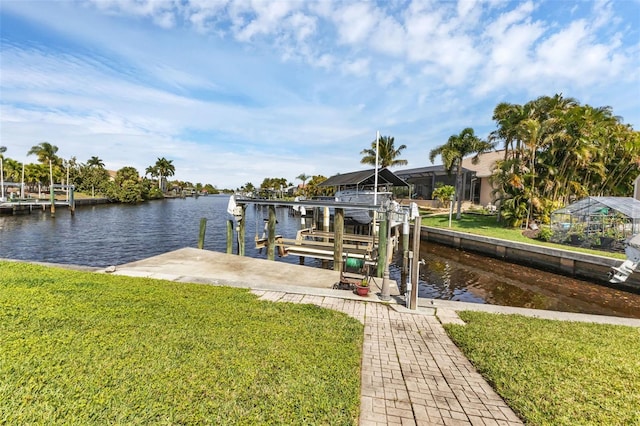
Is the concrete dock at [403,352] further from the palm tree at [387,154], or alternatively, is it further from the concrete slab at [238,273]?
the palm tree at [387,154]

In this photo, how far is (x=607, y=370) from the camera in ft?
14.2

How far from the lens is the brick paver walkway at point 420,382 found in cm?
343

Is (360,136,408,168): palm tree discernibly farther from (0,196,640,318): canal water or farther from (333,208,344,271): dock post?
(333,208,344,271): dock post

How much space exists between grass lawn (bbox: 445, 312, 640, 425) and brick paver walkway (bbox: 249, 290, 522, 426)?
24 centimetres

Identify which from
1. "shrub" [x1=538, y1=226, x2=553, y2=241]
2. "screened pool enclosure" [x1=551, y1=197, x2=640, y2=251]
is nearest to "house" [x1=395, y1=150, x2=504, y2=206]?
"shrub" [x1=538, y1=226, x2=553, y2=241]

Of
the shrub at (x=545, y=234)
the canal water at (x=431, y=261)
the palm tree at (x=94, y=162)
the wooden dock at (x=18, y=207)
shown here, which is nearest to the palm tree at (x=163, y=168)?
the palm tree at (x=94, y=162)

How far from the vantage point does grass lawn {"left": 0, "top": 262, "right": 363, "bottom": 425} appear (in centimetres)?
314

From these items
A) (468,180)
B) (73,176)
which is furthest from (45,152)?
(468,180)

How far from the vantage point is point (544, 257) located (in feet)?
51.8

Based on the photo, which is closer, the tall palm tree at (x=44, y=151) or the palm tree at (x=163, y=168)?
the tall palm tree at (x=44, y=151)

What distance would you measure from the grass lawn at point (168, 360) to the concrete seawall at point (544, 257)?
45.9 ft

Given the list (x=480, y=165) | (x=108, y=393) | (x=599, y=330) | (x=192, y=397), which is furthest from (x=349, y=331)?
(x=480, y=165)

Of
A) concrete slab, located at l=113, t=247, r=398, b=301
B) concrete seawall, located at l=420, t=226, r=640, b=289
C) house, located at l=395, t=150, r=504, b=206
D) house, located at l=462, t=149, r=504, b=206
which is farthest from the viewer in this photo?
house, located at l=395, t=150, r=504, b=206

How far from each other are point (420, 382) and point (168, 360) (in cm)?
345
